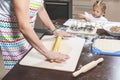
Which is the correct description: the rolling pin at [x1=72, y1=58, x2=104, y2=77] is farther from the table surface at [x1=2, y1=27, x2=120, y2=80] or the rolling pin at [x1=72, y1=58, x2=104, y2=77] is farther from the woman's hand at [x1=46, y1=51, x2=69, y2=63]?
the woman's hand at [x1=46, y1=51, x2=69, y2=63]

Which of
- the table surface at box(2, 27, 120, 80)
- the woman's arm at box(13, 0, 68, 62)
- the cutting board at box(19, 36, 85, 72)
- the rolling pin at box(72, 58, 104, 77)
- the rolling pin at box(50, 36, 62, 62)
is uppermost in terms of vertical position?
the woman's arm at box(13, 0, 68, 62)

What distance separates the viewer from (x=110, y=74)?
3.22 ft

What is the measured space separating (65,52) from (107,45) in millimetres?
259

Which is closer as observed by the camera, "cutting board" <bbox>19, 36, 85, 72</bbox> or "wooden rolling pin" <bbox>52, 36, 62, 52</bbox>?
"cutting board" <bbox>19, 36, 85, 72</bbox>

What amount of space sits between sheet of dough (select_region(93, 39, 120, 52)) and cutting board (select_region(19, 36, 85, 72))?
0.31 feet

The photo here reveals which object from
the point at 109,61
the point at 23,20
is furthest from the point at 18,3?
the point at 109,61

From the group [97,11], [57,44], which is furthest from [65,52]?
[97,11]

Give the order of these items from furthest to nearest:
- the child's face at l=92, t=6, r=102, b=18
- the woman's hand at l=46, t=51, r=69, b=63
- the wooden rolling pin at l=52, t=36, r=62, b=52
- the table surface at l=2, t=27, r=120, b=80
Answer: the child's face at l=92, t=6, r=102, b=18 → the wooden rolling pin at l=52, t=36, r=62, b=52 → the woman's hand at l=46, t=51, r=69, b=63 → the table surface at l=2, t=27, r=120, b=80

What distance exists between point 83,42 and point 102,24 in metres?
0.38

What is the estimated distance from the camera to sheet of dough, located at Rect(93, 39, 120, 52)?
1.20 meters

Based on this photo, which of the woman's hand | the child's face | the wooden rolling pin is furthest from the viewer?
the child's face

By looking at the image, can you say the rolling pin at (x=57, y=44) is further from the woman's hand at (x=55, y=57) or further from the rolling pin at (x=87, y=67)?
the rolling pin at (x=87, y=67)

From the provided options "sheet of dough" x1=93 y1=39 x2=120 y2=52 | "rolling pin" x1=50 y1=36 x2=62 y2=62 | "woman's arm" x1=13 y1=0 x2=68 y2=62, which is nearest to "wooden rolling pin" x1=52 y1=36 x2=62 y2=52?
"rolling pin" x1=50 y1=36 x2=62 y2=62

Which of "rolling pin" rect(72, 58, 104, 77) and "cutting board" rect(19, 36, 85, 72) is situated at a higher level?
"rolling pin" rect(72, 58, 104, 77)
